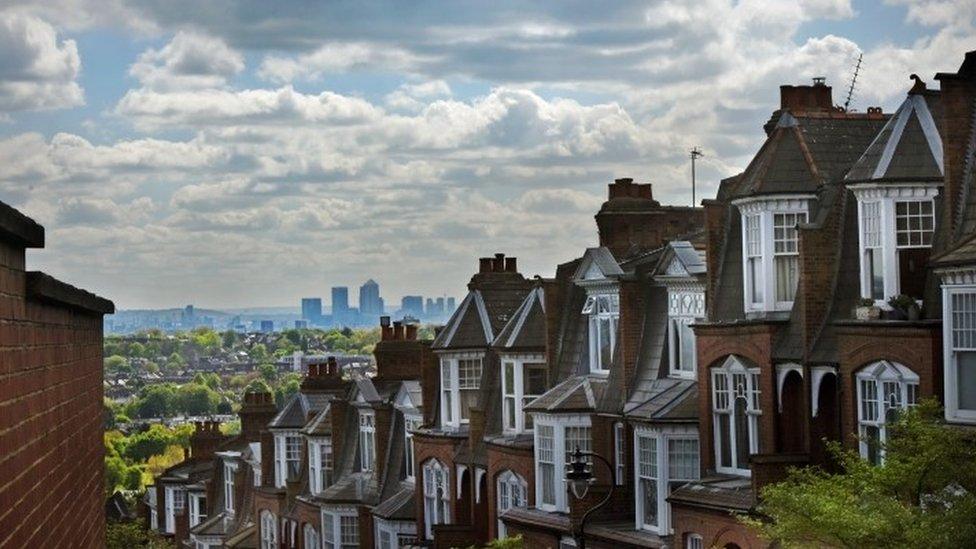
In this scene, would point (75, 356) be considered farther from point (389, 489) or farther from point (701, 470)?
A: point (389, 489)

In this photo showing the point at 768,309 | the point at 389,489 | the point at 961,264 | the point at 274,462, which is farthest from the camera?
the point at 274,462

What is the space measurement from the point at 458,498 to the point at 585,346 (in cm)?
797

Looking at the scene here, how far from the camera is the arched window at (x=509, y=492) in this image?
1939 inches

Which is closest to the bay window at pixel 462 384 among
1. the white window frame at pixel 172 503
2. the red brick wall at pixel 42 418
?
the red brick wall at pixel 42 418

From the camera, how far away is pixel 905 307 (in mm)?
32125

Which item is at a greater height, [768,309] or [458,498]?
[768,309]

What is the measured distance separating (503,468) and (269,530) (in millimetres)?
26529

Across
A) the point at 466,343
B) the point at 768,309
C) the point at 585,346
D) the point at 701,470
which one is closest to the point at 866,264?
the point at 768,309

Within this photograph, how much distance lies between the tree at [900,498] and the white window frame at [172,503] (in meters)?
69.7

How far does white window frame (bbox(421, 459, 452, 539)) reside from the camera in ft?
183

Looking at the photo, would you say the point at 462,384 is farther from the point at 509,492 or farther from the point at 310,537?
the point at 310,537

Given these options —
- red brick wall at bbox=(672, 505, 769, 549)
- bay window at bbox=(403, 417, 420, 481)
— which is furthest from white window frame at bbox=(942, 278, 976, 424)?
bay window at bbox=(403, 417, 420, 481)

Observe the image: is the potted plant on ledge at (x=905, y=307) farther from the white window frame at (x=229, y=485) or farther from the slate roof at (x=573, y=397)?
the white window frame at (x=229, y=485)

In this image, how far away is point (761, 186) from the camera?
37.3m
